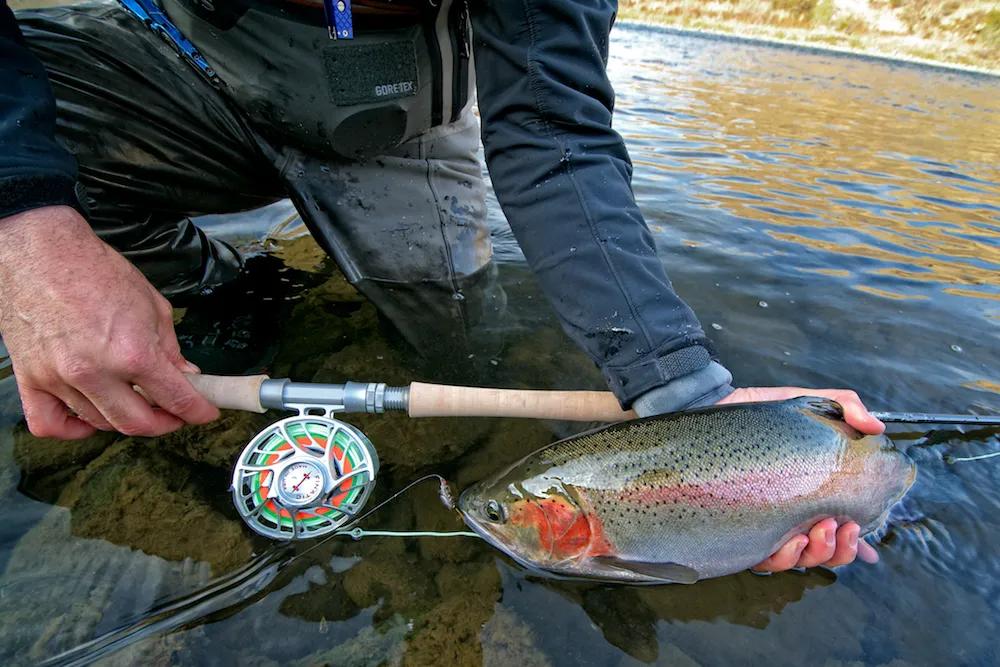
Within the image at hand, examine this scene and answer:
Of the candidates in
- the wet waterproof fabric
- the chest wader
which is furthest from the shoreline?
the wet waterproof fabric

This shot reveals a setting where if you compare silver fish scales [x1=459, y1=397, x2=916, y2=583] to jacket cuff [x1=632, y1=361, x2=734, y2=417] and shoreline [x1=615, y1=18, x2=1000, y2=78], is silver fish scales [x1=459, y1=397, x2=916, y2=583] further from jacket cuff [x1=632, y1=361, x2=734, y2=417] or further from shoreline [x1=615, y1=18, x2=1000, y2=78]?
shoreline [x1=615, y1=18, x2=1000, y2=78]

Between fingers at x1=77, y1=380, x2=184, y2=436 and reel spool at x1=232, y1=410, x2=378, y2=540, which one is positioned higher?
fingers at x1=77, y1=380, x2=184, y2=436

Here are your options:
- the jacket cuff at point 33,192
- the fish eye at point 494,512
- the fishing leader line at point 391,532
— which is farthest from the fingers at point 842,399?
the jacket cuff at point 33,192

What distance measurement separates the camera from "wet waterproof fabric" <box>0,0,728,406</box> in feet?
5.74

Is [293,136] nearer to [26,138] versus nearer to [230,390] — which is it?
[26,138]

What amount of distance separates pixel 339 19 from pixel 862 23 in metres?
54.0

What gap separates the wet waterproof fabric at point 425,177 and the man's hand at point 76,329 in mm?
214

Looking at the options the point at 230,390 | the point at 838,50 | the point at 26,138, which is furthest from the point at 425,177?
the point at 838,50

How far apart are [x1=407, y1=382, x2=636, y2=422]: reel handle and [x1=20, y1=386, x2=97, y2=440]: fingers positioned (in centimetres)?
92

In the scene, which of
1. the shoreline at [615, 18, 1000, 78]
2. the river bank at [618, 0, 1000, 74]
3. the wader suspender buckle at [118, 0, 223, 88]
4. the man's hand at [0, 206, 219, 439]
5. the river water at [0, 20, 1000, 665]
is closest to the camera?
the man's hand at [0, 206, 219, 439]

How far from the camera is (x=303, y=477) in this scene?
1.76 metres

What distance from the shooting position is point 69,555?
1.77 m

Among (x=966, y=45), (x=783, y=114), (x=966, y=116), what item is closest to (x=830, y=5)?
(x=966, y=45)

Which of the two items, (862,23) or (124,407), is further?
(862,23)
